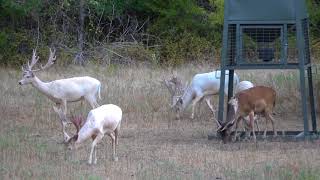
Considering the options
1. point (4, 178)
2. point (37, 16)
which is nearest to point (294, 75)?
point (4, 178)

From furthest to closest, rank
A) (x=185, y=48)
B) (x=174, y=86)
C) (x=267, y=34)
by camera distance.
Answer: (x=185, y=48), (x=174, y=86), (x=267, y=34)

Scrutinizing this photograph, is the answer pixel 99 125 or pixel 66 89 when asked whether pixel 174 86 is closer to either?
pixel 66 89

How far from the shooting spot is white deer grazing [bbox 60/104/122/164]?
1149cm

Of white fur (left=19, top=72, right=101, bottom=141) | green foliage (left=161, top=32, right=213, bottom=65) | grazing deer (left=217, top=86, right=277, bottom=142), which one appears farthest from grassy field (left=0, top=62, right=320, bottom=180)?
green foliage (left=161, top=32, right=213, bottom=65)

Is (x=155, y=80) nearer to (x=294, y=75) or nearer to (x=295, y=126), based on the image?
(x=294, y=75)

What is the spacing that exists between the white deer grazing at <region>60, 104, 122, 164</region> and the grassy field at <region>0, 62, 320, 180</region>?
32 cm

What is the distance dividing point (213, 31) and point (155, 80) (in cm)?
1150

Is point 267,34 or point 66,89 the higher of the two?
point 267,34

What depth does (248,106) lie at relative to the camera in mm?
13695

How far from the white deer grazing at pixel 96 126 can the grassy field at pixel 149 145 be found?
319 millimetres

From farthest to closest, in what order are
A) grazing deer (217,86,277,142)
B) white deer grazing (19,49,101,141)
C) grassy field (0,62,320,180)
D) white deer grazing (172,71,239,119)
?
1. white deer grazing (172,71,239,119)
2. white deer grazing (19,49,101,141)
3. grazing deer (217,86,277,142)
4. grassy field (0,62,320,180)

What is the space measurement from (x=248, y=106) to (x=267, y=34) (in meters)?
1.37

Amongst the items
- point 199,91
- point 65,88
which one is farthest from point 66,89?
point 199,91

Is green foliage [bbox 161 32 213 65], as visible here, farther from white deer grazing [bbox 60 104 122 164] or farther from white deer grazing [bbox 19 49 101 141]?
white deer grazing [bbox 60 104 122 164]
